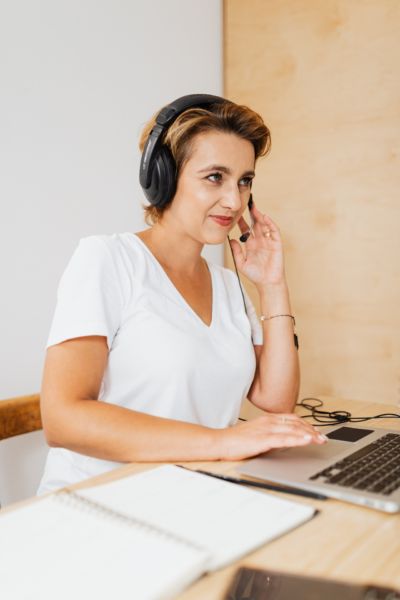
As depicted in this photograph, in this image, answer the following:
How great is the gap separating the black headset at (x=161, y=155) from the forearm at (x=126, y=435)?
1.66 feet

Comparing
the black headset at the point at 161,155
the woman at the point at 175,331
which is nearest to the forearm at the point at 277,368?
the woman at the point at 175,331

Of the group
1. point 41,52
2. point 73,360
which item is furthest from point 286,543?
point 41,52

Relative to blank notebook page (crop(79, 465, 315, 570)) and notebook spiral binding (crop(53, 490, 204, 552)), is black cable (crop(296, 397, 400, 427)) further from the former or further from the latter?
notebook spiral binding (crop(53, 490, 204, 552))

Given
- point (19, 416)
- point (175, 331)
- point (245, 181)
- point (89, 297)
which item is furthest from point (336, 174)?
point (19, 416)

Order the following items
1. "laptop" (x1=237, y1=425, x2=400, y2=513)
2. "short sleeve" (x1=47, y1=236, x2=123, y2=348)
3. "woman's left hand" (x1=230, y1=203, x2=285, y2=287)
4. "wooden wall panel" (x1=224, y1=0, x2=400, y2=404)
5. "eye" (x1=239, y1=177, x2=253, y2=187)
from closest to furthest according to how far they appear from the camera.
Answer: "laptop" (x1=237, y1=425, x2=400, y2=513)
"short sleeve" (x1=47, y1=236, x2=123, y2=348)
"eye" (x1=239, y1=177, x2=253, y2=187)
"woman's left hand" (x1=230, y1=203, x2=285, y2=287)
"wooden wall panel" (x1=224, y1=0, x2=400, y2=404)

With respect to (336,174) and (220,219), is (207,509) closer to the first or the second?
(220,219)

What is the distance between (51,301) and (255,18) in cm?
119

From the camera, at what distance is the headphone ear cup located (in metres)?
1.21

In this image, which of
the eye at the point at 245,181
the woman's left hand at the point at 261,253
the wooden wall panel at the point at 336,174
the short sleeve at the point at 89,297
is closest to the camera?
the short sleeve at the point at 89,297

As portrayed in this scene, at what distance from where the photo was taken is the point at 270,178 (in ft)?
6.52

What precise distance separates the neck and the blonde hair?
57 millimetres

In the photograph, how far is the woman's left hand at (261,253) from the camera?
1.43 metres

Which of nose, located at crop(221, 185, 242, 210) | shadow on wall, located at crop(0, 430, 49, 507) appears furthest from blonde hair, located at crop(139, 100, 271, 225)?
shadow on wall, located at crop(0, 430, 49, 507)

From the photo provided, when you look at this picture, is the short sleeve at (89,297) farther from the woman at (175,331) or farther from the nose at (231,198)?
the nose at (231,198)
